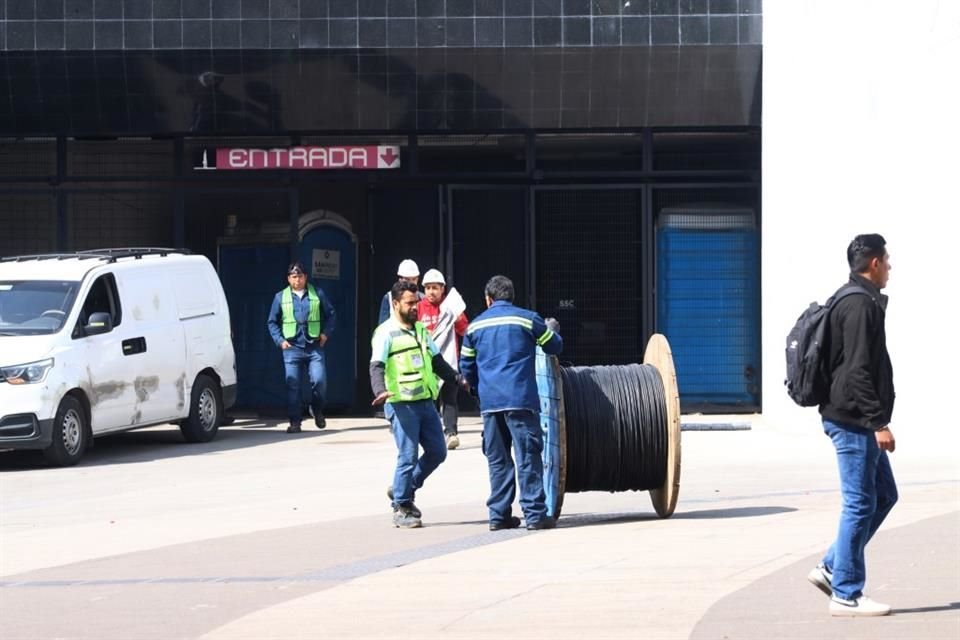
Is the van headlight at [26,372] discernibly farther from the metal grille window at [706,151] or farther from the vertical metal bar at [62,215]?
the metal grille window at [706,151]

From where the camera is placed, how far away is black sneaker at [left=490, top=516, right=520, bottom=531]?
1145 centimetres

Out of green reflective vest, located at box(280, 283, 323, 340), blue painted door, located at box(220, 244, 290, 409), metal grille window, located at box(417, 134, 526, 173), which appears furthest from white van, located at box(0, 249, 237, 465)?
metal grille window, located at box(417, 134, 526, 173)

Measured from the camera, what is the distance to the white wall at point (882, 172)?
16.3 metres

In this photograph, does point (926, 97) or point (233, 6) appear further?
point (233, 6)

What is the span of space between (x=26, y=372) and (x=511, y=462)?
625cm

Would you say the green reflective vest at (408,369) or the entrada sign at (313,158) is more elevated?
the entrada sign at (313,158)

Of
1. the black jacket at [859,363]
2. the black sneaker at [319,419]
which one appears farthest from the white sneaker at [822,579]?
the black sneaker at [319,419]

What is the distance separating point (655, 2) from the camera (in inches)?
783

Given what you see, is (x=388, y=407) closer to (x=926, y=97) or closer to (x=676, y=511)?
(x=676, y=511)

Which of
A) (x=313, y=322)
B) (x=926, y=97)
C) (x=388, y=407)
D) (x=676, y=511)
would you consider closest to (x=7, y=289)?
(x=313, y=322)

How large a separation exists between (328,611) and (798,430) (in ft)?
35.7

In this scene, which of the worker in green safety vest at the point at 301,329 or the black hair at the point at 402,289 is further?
the worker in green safety vest at the point at 301,329

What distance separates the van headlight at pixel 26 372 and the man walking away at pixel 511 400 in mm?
5955

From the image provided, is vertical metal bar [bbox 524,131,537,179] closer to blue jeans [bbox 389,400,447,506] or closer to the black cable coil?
blue jeans [bbox 389,400,447,506]
